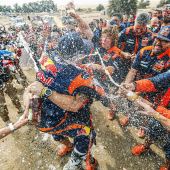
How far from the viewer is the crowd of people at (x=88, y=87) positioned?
3057 millimetres

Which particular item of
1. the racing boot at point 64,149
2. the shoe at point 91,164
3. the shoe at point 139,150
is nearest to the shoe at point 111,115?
the shoe at point 139,150

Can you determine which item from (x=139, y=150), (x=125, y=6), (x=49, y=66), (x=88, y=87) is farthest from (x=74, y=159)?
(x=125, y=6)

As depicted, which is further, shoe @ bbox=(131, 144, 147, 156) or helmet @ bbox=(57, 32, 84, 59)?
shoe @ bbox=(131, 144, 147, 156)

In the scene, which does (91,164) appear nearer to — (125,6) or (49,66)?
(49,66)

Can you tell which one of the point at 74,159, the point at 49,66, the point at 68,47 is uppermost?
the point at 68,47

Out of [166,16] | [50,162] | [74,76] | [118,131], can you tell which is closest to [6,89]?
[50,162]

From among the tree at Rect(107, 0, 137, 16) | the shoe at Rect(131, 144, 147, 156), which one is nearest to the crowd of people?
the shoe at Rect(131, 144, 147, 156)

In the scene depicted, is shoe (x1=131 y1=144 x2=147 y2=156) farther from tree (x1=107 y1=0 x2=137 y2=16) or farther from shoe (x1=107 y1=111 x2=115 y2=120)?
tree (x1=107 y1=0 x2=137 y2=16)

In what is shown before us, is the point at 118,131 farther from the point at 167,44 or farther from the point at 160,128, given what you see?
the point at 167,44

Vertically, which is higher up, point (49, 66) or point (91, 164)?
point (49, 66)

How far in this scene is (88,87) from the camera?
10.2 ft

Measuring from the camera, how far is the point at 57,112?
3488mm

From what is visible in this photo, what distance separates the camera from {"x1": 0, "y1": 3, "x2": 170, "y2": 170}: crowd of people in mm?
3057

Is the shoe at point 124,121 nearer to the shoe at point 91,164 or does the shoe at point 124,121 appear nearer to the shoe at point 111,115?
the shoe at point 111,115
